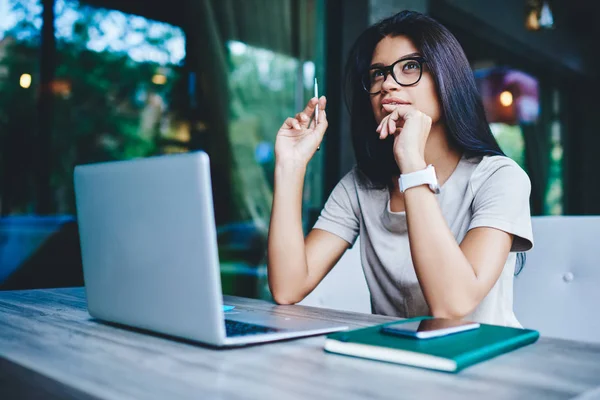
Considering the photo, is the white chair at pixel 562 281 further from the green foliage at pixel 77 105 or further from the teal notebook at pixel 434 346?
the green foliage at pixel 77 105

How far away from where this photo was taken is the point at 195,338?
0.79 meters

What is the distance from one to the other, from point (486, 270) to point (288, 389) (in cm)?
67

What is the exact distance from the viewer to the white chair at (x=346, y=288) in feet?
5.38

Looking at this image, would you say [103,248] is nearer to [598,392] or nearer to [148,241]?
[148,241]

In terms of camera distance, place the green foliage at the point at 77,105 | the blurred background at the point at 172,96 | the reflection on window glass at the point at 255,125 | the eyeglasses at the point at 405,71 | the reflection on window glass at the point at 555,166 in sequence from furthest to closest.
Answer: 1. the reflection on window glass at the point at 555,166
2. the reflection on window glass at the point at 255,125
3. the green foliage at the point at 77,105
4. the blurred background at the point at 172,96
5. the eyeglasses at the point at 405,71

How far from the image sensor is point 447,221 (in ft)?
4.68

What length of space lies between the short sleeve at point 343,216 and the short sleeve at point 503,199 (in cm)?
37

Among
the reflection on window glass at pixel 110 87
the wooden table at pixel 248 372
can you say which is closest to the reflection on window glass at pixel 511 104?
the reflection on window glass at pixel 110 87

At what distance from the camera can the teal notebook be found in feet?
2.23

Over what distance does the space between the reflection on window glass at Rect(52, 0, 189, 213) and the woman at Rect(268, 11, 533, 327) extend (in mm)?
2604

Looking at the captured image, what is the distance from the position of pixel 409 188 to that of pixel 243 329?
19.0 inches

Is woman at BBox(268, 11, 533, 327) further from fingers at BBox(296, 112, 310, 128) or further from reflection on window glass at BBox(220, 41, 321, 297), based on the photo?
reflection on window glass at BBox(220, 41, 321, 297)

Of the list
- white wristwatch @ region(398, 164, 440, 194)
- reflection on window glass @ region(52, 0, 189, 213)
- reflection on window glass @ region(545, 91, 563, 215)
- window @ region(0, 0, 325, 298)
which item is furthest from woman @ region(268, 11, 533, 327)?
reflection on window glass @ region(545, 91, 563, 215)

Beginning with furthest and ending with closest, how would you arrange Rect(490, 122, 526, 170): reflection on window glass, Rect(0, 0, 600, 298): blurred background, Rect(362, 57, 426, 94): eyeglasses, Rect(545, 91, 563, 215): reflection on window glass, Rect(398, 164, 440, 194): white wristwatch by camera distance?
Rect(545, 91, 563, 215): reflection on window glass, Rect(490, 122, 526, 170): reflection on window glass, Rect(0, 0, 600, 298): blurred background, Rect(362, 57, 426, 94): eyeglasses, Rect(398, 164, 440, 194): white wristwatch
